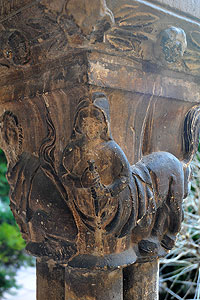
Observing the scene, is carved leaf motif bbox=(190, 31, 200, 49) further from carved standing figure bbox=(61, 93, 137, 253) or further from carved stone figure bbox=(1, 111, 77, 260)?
carved stone figure bbox=(1, 111, 77, 260)

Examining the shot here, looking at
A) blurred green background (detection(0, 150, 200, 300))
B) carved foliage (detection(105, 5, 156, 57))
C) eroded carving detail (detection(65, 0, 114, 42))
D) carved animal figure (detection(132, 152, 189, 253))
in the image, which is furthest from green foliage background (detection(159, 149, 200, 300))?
eroded carving detail (detection(65, 0, 114, 42))

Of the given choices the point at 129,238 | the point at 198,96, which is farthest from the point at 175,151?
the point at 129,238

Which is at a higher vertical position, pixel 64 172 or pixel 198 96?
pixel 198 96

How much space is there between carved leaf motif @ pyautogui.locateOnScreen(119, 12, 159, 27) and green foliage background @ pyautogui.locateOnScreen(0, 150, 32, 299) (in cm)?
204

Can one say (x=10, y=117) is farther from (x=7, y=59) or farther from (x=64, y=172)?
(x=64, y=172)

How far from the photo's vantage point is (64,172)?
33.9 inches

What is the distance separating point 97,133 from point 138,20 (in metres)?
0.28

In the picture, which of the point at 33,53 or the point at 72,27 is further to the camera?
the point at 33,53

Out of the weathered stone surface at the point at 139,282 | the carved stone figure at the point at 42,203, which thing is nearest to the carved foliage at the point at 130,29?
the carved stone figure at the point at 42,203

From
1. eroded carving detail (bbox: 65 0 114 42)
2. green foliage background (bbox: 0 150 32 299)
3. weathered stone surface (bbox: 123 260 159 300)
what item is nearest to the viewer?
eroded carving detail (bbox: 65 0 114 42)

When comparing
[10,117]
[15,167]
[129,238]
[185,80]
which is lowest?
[129,238]

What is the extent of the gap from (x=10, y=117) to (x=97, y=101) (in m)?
0.38

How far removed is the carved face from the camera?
818 millimetres

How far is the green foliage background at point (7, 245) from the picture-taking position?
2.66 m
